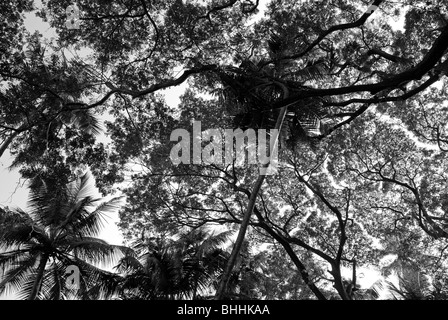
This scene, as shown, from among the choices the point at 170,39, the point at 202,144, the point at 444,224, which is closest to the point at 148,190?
the point at 202,144

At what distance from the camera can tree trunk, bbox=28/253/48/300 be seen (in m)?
12.0

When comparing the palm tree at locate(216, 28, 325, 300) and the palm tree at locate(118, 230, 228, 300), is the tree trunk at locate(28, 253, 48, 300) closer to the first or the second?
the palm tree at locate(118, 230, 228, 300)

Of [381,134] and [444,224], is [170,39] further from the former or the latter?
[444,224]

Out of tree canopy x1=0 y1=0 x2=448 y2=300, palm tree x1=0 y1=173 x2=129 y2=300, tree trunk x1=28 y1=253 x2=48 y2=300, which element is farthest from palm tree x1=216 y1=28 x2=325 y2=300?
tree trunk x1=28 y1=253 x2=48 y2=300

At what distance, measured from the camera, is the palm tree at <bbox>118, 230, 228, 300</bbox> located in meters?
11.6

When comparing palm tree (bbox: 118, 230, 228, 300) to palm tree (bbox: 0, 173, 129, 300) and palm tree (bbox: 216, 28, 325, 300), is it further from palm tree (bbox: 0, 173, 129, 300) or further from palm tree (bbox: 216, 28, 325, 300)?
palm tree (bbox: 216, 28, 325, 300)

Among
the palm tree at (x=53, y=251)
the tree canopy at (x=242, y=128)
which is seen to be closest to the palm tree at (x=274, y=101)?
the tree canopy at (x=242, y=128)

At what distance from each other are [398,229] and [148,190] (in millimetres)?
9879

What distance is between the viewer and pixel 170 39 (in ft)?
32.2

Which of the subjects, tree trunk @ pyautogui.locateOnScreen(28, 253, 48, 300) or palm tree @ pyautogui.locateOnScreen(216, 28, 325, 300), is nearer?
palm tree @ pyautogui.locateOnScreen(216, 28, 325, 300)

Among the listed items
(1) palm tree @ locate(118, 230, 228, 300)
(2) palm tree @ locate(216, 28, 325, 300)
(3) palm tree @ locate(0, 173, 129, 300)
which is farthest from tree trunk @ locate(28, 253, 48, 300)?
(2) palm tree @ locate(216, 28, 325, 300)

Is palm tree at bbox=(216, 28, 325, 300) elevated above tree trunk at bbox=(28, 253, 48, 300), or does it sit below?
above

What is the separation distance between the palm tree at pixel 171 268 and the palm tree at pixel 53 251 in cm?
100
